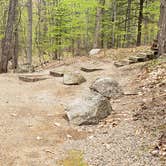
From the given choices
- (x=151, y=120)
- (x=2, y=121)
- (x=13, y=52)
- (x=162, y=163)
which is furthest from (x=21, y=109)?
(x=13, y=52)

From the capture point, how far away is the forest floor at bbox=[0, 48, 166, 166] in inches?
166

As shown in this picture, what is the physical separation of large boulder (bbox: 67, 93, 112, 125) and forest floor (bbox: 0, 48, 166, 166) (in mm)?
135

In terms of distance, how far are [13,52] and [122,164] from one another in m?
14.3

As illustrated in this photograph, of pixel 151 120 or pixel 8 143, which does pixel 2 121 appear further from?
pixel 151 120

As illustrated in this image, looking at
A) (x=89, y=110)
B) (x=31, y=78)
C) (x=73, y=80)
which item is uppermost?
(x=89, y=110)

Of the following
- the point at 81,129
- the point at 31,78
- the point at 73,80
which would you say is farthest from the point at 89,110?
the point at 31,78

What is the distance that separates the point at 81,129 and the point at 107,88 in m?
2.04

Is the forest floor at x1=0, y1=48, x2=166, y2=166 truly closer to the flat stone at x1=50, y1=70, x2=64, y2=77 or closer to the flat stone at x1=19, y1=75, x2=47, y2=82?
the flat stone at x1=19, y1=75, x2=47, y2=82

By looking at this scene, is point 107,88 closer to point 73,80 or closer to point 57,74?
point 73,80

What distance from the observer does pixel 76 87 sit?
8656 millimetres

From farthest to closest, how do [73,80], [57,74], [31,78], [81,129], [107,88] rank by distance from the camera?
[57,74] < [31,78] < [73,80] < [107,88] < [81,129]

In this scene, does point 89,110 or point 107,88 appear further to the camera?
point 107,88

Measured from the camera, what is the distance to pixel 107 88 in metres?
7.26

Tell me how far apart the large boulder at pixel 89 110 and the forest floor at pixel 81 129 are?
135 mm
